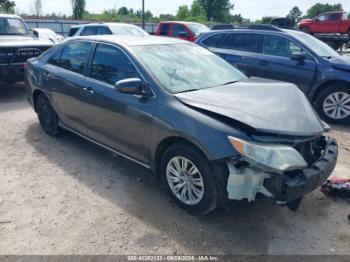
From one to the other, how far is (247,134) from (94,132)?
2.17 meters

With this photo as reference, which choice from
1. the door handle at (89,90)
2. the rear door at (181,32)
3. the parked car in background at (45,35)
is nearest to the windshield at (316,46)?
the door handle at (89,90)

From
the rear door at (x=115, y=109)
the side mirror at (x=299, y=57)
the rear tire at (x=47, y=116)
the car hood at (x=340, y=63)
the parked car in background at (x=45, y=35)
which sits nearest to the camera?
the rear door at (x=115, y=109)

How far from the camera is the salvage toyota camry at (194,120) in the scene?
8.86ft

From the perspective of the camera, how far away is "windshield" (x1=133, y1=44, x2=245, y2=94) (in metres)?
3.45

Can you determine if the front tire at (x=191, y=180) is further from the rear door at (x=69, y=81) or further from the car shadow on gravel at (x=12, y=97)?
the car shadow on gravel at (x=12, y=97)

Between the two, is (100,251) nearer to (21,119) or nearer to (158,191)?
(158,191)

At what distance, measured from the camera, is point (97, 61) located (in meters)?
4.06

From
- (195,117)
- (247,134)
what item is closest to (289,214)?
(247,134)

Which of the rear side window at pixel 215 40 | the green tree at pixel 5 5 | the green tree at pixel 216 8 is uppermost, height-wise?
the green tree at pixel 216 8

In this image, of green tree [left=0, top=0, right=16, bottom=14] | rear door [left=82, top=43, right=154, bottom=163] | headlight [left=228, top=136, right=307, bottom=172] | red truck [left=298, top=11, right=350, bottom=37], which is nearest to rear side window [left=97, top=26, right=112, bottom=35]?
rear door [left=82, top=43, right=154, bottom=163]

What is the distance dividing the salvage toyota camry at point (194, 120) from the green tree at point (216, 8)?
73260 mm

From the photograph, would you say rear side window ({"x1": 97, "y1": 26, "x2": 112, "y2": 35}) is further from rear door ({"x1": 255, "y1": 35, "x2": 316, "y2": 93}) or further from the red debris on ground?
the red debris on ground

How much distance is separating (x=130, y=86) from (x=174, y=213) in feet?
4.44

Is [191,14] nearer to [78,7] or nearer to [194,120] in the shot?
[78,7]
